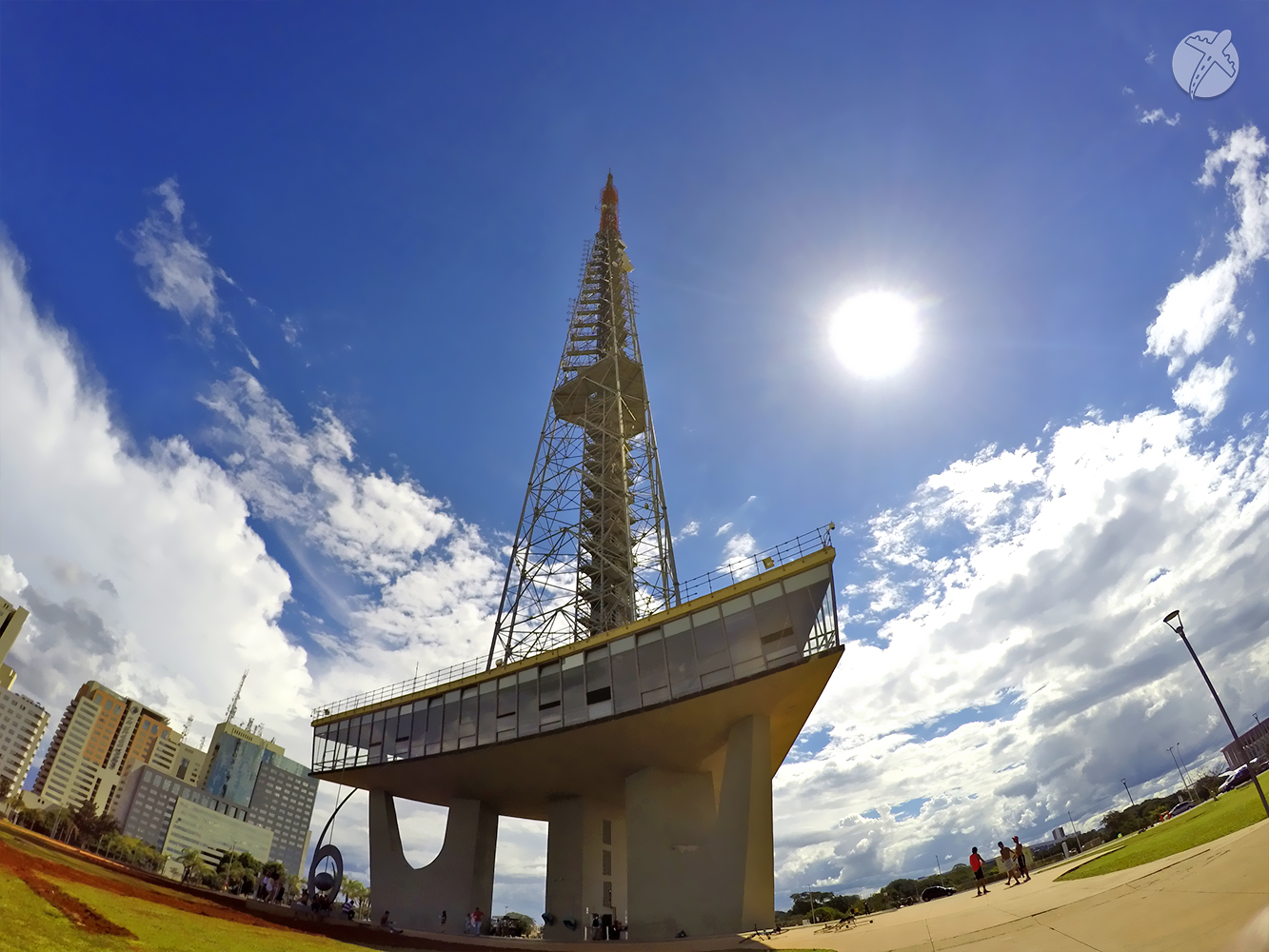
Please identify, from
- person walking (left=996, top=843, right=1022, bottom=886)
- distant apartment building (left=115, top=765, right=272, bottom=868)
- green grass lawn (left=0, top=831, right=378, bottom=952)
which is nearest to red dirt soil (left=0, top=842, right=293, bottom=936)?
green grass lawn (left=0, top=831, right=378, bottom=952)

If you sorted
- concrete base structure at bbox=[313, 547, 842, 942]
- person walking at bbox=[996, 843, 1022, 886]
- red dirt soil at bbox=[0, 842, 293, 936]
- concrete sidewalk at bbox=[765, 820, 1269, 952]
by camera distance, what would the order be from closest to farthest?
concrete sidewalk at bbox=[765, 820, 1269, 952], red dirt soil at bbox=[0, 842, 293, 936], person walking at bbox=[996, 843, 1022, 886], concrete base structure at bbox=[313, 547, 842, 942]

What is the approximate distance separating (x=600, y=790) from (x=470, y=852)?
8806 mm

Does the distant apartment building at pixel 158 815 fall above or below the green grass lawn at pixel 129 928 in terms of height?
above

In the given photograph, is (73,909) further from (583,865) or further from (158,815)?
(158,815)

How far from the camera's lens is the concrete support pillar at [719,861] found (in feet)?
85.8

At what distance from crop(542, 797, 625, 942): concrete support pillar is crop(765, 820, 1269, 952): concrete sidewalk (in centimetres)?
2289

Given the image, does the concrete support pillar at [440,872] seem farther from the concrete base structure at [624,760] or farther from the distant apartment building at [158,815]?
the distant apartment building at [158,815]

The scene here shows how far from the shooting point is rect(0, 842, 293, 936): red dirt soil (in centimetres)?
1445

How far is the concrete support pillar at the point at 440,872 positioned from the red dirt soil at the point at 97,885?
709 inches

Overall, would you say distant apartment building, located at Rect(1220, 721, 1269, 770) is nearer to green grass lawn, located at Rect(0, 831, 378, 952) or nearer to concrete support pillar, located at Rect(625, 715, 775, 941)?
concrete support pillar, located at Rect(625, 715, 775, 941)

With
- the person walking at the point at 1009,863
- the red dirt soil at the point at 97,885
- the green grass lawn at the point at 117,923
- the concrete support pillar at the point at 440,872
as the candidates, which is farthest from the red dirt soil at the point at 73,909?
the concrete support pillar at the point at 440,872

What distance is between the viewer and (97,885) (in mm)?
17000

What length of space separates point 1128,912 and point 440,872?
37.1 meters

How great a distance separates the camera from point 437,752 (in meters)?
36.1
